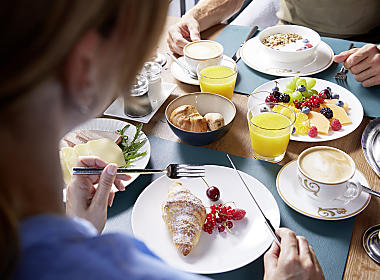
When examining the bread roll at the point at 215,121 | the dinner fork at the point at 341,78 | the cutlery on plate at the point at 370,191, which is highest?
the bread roll at the point at 215,121

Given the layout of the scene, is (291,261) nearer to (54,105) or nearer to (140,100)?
(54,105)

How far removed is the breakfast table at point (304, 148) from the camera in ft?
2.90

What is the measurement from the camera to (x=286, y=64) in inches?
64.2

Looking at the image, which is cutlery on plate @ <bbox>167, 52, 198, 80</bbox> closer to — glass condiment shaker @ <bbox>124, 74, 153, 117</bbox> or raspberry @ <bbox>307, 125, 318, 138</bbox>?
glass condiment shaker @ <bbox>124, 74, 153, 117</bbox>

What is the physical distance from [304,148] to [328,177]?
239 mm

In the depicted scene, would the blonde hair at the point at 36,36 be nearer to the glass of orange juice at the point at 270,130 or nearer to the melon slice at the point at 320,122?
the glass of orange juice at the point at 270,130

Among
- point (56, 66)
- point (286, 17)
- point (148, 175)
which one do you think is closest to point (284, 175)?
point (148, 175)

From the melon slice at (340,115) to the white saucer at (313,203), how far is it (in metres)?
0.26

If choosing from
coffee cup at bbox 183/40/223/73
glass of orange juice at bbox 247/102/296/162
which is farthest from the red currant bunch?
coffee cup at bbox 183/40/223/73

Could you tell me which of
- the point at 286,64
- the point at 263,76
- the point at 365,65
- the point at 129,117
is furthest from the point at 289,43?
the point at 129,117

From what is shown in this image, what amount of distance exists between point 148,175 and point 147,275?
2.42ft

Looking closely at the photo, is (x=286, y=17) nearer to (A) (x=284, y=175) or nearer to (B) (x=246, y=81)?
(B) (x=246, y=81)

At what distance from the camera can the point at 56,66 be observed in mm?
363

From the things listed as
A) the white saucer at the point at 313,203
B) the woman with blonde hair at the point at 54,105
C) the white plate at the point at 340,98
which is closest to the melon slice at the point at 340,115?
the white plate at the point at 340,98
